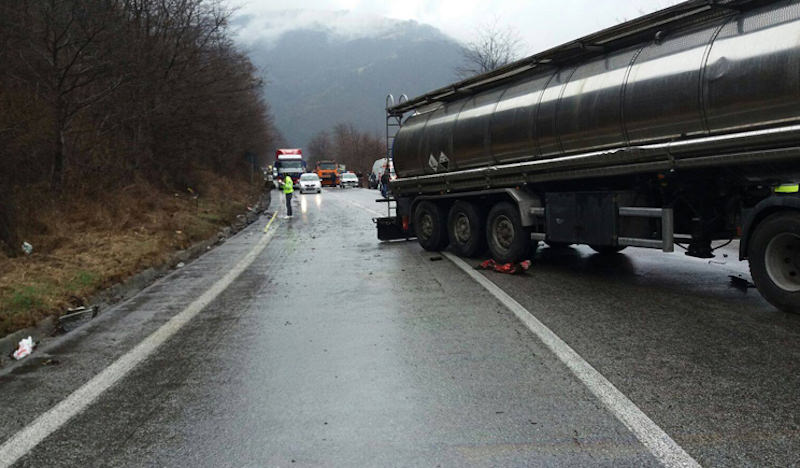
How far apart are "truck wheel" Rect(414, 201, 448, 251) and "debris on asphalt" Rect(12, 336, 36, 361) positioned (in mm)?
7656

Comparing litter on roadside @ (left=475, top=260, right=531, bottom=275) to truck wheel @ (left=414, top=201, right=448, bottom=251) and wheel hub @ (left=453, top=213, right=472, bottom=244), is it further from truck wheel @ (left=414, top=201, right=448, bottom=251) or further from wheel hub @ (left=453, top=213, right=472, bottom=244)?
truck wheel @ (left=414, top=201, right=448, bottom=251)

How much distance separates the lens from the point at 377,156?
334 ft

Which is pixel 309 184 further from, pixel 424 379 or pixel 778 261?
pixel 424 379

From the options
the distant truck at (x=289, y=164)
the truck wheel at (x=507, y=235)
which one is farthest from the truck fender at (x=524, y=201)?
the distant truck at (x=289, y=164)

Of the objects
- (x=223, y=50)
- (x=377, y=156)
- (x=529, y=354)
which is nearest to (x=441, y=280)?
(x=529, y=354)

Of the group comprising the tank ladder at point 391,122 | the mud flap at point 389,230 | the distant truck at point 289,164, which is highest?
the distant truck at point 289,164

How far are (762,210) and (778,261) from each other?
522 millimetres

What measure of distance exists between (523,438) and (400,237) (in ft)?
37.0

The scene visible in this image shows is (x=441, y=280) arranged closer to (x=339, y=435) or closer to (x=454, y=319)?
(x=454, y=319)

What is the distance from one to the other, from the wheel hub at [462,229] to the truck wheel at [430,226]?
578mm

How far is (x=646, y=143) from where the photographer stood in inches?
293

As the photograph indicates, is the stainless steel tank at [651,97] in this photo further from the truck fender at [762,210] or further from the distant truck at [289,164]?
the distant truck at [289,164]

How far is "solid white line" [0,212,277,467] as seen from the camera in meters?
3.61

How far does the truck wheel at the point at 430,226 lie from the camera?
1248 cm
